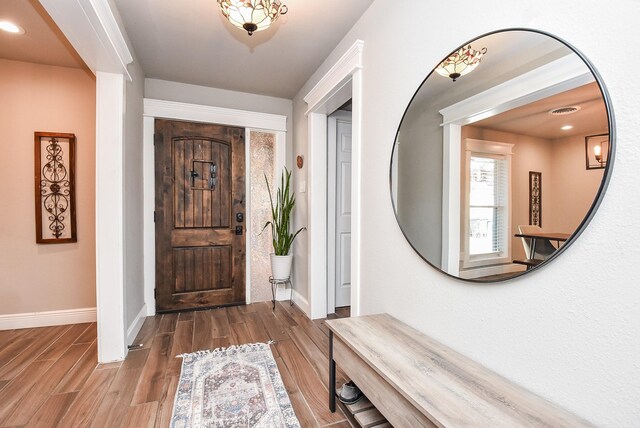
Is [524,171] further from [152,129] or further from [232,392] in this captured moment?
[152,129]

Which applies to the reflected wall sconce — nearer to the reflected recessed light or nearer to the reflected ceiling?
the reflected ceiling

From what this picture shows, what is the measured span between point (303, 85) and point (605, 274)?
124 inches

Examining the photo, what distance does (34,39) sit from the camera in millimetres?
2404

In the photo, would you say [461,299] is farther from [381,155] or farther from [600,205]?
[381,155]

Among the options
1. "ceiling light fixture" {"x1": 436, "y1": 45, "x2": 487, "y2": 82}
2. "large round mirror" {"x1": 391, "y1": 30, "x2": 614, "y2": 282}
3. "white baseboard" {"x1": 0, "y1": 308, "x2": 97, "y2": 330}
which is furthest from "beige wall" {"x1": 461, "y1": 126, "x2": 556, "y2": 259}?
"white baseboard" {"x1": 0, "y1": 308, "x2": 97, "y2": 330}

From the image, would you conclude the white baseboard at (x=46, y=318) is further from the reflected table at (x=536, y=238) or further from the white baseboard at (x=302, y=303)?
the reflected table at (x=536, y=238)

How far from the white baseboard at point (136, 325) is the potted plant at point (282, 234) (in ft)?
4.48

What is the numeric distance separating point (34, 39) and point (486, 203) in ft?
11.6

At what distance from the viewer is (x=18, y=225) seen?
279cm

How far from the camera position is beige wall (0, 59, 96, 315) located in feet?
9.05

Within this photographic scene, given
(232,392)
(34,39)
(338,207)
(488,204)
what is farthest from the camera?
(338,207)

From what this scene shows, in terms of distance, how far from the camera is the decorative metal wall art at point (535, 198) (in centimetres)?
108

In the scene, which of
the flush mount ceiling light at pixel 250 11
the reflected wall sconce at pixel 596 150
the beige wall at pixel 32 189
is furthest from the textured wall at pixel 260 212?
the reflected wall sconce at pixel 596 150

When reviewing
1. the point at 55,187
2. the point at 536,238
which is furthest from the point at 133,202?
the point at 536,238
